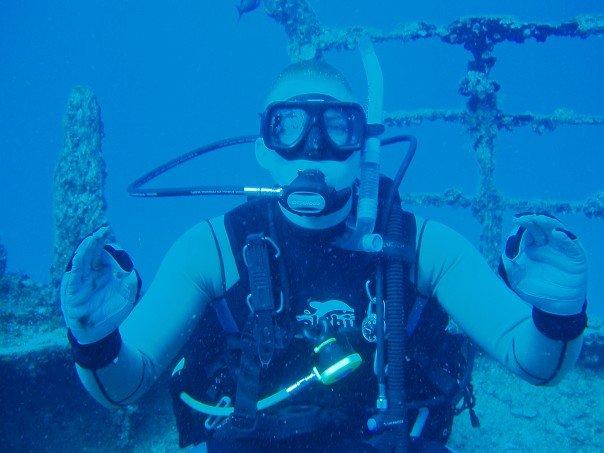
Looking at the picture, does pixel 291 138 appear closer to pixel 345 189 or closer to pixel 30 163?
pixel 345 189

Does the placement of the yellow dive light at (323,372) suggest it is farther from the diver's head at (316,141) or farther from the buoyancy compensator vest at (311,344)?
the diver's head at (316,141)

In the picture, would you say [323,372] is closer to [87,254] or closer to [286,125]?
[87,254]

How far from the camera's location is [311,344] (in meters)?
2.95

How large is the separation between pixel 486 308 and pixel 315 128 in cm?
146

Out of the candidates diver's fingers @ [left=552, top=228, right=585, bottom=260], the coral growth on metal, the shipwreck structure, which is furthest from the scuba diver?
the coral growth on metal

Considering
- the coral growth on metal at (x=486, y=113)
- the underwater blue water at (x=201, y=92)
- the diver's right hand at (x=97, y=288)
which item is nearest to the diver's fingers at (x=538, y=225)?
the diver's right hand at (x=97, y=288)

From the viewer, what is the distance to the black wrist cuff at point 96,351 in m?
2.29

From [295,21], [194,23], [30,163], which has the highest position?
[194,23]

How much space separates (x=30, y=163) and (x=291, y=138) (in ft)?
441

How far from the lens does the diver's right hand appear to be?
205 cm

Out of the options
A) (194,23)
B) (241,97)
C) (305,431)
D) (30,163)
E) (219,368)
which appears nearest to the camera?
(305,431)

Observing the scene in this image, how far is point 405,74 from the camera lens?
132500mm

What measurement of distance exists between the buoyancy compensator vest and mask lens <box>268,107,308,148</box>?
0.49 metres

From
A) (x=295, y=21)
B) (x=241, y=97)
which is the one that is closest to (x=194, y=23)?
(x=241, y=97)
